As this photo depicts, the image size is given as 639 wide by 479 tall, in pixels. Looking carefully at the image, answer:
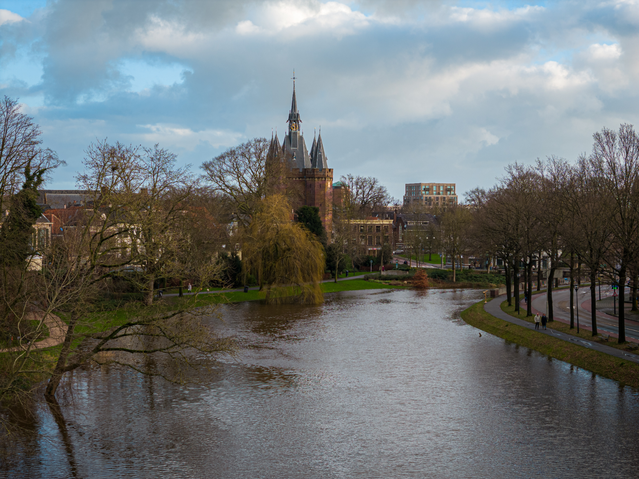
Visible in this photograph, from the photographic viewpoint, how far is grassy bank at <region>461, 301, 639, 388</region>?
29.2 metres

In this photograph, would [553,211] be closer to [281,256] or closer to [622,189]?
[622,189]

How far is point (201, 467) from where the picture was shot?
61.6 ft

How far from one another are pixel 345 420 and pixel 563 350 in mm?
18001

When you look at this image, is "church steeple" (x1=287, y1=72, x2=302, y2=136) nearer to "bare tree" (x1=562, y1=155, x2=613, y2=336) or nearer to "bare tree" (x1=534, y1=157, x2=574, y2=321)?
"bare tree" (x1=534, y1=157, x2=574, y2=321)

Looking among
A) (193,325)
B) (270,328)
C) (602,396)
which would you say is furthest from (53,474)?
(270,328)

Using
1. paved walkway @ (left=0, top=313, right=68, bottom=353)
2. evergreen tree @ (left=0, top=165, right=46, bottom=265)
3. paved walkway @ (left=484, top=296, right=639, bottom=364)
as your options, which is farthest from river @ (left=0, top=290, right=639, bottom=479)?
evergreen tree @ (left=0, top=165, right=46, bottom=265)

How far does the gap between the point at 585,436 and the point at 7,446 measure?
20.7 metres

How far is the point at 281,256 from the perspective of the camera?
59.6 meters

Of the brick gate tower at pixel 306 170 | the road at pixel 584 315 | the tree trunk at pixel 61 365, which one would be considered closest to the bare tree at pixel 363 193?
the brick gate tower at pixel 306 170

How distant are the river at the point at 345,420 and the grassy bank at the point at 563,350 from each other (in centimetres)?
79

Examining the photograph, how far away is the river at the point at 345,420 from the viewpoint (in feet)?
62.0

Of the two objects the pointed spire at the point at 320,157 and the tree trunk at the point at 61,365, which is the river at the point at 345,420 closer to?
the tree trunk at the point at 61,365

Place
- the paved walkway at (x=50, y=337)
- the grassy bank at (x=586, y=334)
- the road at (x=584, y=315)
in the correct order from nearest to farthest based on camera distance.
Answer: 1. the paved walkway at (x=50, y=337)
2. the grassy bank at (x=586, y=334)
3. the road at (x=584, y=315)

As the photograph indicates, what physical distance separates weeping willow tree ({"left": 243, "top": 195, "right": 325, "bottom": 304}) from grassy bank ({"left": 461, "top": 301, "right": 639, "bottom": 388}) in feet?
55.2
